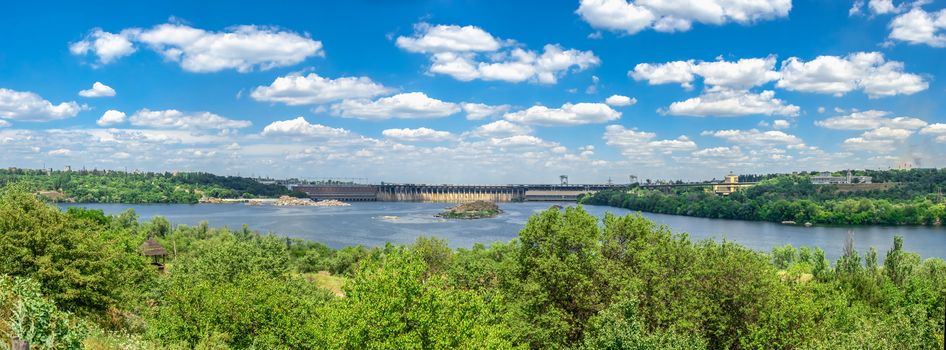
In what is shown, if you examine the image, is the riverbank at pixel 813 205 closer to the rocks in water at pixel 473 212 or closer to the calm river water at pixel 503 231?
the calm river water at pixel 503 231

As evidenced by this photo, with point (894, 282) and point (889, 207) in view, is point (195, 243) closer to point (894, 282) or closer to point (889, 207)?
point (894, 282)

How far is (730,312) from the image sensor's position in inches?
965

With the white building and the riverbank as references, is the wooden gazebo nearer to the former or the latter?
the riverbank

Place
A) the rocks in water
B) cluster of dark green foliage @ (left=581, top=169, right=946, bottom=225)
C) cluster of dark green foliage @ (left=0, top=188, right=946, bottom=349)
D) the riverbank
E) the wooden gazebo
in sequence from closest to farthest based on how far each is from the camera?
cluster of dark green foliage @ (left=0, top=188, right=946, bottom=349)
the wooden gazebo
the riverbank
cluster of dark green foliage @ (left=581, top=169, right=946, bottom=225)
the rocks in water

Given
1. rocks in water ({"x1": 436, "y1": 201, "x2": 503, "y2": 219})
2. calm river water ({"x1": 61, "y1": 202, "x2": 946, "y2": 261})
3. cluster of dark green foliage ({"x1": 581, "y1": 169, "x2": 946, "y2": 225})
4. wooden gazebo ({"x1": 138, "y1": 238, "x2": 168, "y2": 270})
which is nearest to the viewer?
wooden gazebo ({"x1": 138, "y1": 238, "x2": 168, "y2": 270})

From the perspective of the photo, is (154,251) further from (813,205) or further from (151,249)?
(813,205)

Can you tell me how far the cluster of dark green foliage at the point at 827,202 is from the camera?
122312mm

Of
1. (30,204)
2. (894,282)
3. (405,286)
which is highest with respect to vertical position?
(30,204)

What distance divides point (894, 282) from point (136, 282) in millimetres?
49861

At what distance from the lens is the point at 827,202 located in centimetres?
13850

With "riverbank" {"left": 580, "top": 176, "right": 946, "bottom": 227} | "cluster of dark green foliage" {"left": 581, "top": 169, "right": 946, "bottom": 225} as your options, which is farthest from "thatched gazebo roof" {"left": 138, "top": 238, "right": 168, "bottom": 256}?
"cluster of dark green foliage" {"left": 581, "top": 169, "right": 946, "bottom": 225}

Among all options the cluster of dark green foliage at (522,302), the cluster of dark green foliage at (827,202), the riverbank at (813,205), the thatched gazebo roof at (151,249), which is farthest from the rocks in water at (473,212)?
the cluster of dark green foliage at (522,302)

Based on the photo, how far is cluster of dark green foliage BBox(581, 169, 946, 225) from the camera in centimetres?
12231

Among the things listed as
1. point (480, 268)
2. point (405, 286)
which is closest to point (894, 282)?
point (480, 268)
